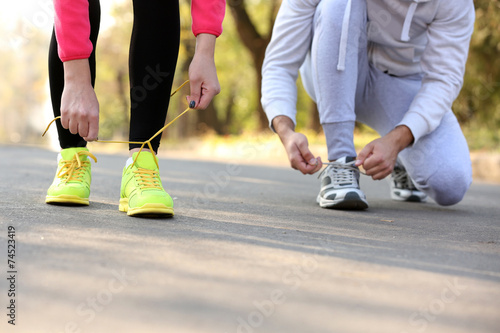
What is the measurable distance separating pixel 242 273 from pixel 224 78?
21373mm

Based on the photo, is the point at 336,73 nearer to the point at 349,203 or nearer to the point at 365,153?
the point at 365,153

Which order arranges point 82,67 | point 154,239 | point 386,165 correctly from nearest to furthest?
point 154,239, point 82,67, point 386,165

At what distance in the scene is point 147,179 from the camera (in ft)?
6.50

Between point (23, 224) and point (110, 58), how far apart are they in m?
20.5

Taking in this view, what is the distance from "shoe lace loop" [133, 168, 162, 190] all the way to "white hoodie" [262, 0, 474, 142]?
2.40 ft

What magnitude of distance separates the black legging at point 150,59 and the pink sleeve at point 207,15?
0.27 ft

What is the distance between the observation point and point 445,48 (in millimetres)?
2533

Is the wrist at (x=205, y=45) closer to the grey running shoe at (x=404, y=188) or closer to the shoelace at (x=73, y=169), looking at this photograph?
the shoelace at (x=73, y=169)

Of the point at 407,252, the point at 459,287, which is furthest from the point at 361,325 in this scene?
the point at 407,252

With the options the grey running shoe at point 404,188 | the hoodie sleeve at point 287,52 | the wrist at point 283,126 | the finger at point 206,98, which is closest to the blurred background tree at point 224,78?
the grey running shoe at point 404,188

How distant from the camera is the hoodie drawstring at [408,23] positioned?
2553 millimetres

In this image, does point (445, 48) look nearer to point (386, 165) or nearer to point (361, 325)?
point (386, 165)

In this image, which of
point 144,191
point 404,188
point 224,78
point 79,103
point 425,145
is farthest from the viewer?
point 224,78

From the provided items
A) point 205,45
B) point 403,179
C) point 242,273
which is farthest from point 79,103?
point 403,179
